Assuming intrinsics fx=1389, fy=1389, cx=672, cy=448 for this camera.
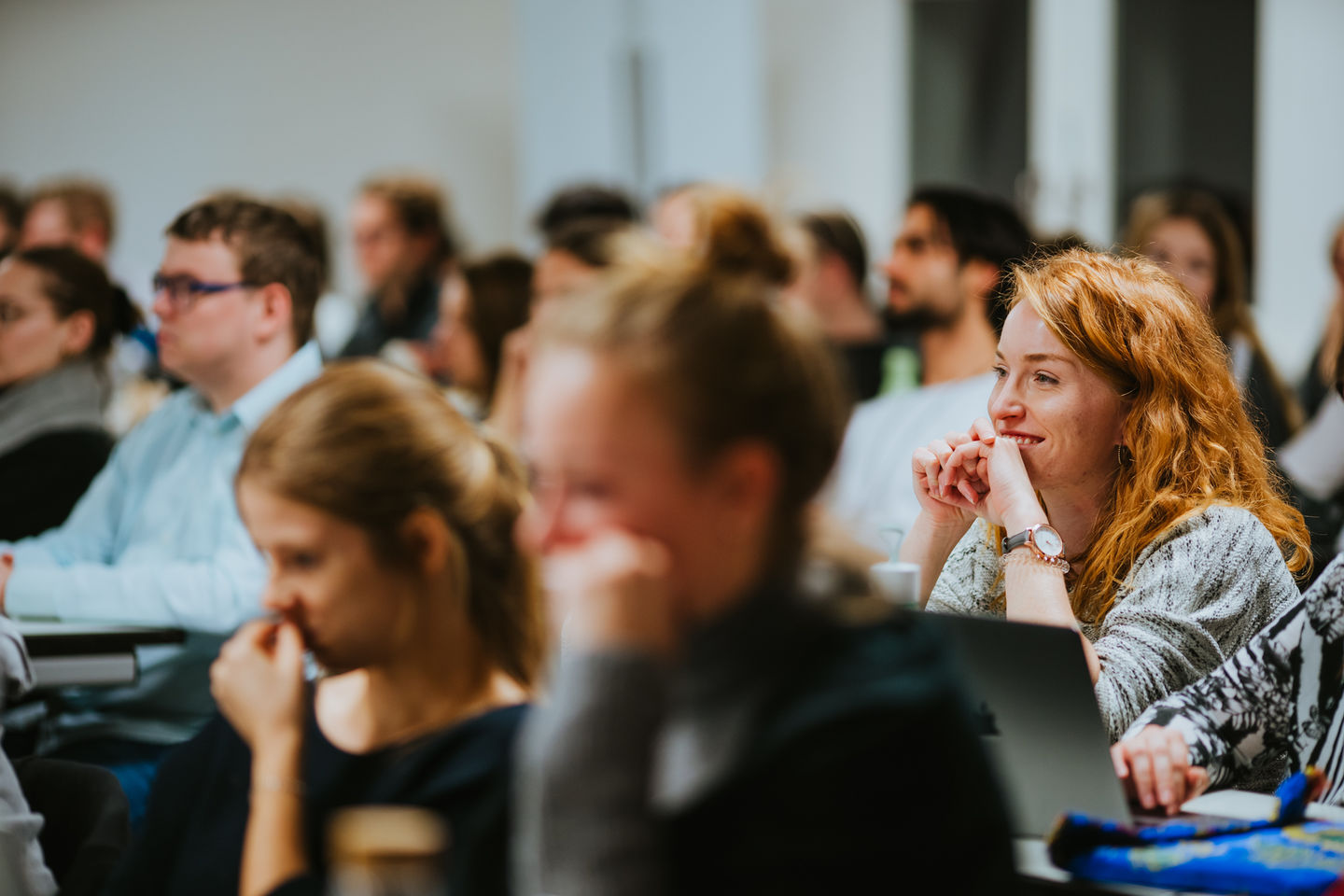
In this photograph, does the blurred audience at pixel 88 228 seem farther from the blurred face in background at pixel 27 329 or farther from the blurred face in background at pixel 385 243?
the blurred face in background at pixel 27 329

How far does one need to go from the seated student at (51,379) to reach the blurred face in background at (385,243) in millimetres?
2745

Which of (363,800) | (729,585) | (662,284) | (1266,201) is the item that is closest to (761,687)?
(729,585)

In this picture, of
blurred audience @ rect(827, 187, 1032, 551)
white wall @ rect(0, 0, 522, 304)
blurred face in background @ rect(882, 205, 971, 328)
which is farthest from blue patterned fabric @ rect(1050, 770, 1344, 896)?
white wall @ rect(0, 0, 522, 304)

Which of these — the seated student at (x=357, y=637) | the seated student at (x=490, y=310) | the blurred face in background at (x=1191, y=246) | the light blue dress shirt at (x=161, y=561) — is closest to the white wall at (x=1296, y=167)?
the blurred face in background at (x=1191, y=246)

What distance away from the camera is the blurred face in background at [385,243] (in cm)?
565

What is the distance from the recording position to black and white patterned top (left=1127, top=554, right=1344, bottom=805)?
4.91 ft

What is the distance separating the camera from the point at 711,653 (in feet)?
2.98

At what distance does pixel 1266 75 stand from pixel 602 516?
5.36 meters

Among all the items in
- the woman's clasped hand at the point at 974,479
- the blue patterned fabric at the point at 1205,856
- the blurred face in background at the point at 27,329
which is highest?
the blurred face in background at the point at 27,329

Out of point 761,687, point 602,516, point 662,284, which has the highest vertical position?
point 662,284

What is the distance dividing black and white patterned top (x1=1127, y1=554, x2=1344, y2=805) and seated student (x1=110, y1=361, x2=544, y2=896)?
0.72m

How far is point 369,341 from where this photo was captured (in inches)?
218

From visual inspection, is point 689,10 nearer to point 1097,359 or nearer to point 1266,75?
point 1266,75

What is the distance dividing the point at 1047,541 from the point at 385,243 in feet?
14.7
